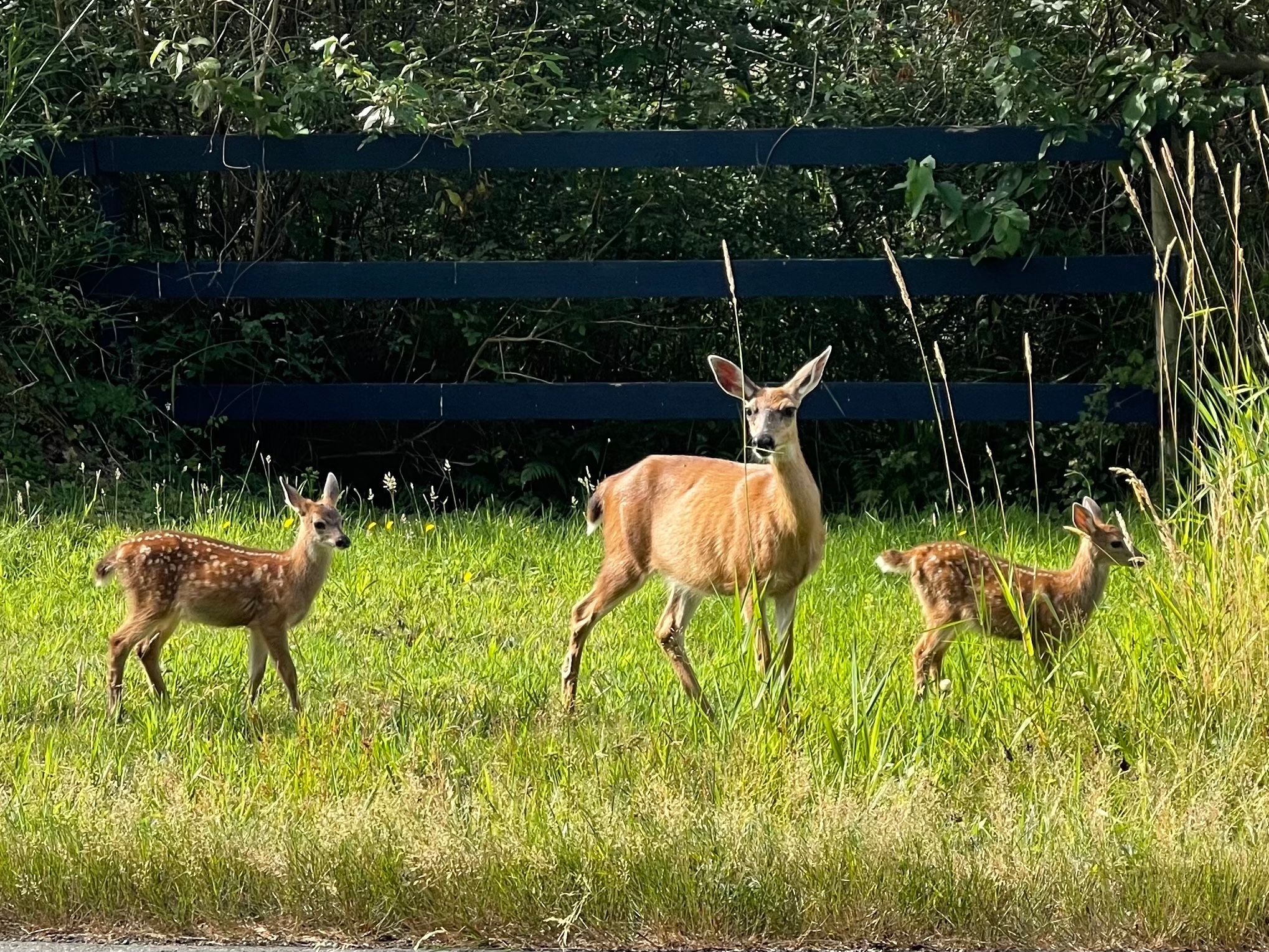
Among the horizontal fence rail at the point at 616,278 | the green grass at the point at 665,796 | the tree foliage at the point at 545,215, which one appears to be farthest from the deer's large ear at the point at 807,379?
the tree foliage at the point at 545,215

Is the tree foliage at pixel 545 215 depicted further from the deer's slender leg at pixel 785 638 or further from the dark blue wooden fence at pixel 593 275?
the deer's slender leg at pixel 785 638

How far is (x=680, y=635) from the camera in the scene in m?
6.18

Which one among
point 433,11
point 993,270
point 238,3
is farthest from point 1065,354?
point 238,3

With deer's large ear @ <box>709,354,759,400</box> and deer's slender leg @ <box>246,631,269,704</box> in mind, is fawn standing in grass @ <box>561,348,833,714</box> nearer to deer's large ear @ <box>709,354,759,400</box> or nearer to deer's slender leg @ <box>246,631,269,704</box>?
deer's large ear @ <box>709,354,759,400</box>

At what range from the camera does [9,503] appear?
8.62 metres

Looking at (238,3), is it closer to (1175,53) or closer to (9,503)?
(9,503)

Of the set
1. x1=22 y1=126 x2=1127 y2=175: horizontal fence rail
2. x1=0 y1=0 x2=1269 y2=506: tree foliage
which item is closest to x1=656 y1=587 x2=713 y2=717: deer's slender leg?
x1=22 y1=126 x2=1127 y2=175: horizontal fence rail

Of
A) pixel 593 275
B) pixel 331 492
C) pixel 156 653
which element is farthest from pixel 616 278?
pixel 156 653

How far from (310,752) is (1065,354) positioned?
6.61 m

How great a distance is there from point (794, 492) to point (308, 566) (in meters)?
1.66

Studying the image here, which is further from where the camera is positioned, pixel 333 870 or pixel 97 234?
pixel 97 234

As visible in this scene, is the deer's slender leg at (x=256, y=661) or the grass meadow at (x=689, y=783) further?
the deer's slender leg at (x=256, y=661)

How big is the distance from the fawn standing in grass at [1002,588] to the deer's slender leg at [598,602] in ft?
2.93

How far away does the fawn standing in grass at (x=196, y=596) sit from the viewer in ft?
19.1
